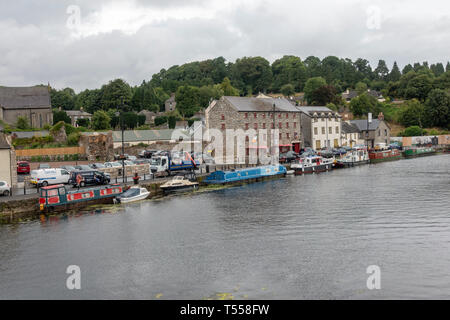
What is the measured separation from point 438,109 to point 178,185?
3674 inches

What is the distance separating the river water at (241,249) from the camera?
64.2ft

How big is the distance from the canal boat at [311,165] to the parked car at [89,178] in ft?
89.4

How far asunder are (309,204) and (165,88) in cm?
15116

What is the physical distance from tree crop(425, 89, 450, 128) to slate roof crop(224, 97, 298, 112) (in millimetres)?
53584

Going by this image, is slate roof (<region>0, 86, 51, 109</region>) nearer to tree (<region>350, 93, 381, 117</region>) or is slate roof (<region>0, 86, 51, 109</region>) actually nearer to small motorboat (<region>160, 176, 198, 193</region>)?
small motorboat (<region>160, 176, 198, 193</region>)

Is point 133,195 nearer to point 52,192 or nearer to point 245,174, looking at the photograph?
point 52,192

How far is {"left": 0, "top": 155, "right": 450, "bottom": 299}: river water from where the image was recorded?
64.2 ft

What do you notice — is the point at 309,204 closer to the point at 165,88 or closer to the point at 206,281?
the point at 206,281

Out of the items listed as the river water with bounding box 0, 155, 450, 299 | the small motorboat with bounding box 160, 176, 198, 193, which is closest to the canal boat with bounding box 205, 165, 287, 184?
the small motorboat with bounding box 160, 176, 198, 193

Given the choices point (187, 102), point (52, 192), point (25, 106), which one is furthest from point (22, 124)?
point (52, 192)

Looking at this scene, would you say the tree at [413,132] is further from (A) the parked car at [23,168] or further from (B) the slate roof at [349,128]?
(A) the parked car at [23,168]

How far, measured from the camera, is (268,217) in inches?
1310

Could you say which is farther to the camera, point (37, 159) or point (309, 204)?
point (37, 159)
